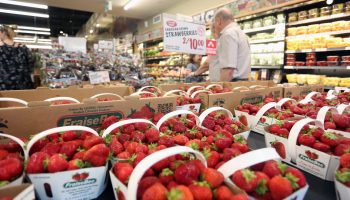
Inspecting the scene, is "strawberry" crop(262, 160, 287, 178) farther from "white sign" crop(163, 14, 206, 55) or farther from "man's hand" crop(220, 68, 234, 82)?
"white sign" crop(163, 14, 206, 55)

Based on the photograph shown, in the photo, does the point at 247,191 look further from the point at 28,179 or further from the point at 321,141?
the point at 28,179

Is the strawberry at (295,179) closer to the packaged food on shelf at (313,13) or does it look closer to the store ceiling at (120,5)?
the packaged food on shelf at (313,13)

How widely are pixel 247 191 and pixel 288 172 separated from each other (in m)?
0.14

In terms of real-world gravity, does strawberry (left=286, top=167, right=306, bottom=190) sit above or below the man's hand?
below

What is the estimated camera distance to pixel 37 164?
69 centimetres

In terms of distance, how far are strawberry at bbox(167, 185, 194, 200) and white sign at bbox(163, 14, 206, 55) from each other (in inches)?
90.3

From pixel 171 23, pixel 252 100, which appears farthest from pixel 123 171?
pixel 171 23

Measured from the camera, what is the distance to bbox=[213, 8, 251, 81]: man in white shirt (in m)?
2.63

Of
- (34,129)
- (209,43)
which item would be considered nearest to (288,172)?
(34,129)

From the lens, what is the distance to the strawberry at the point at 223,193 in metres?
0.56

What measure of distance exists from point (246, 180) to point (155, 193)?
0.24 m

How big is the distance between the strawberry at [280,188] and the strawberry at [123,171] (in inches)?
15.3

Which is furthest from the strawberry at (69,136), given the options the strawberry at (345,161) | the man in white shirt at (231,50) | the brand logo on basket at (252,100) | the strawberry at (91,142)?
the man in white shirt at (231,50)

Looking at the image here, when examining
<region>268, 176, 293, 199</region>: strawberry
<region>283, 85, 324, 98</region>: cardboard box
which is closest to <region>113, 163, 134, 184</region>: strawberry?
<region>268, 176, 293, 199</region>: strawberry
